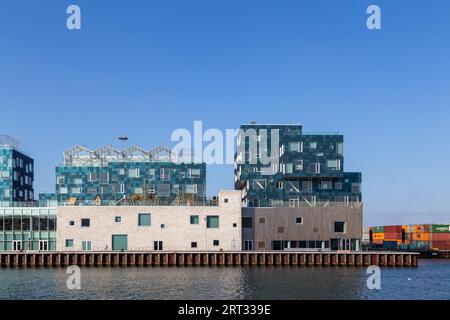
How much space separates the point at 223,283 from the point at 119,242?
1421 inches

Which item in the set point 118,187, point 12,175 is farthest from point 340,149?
point 12,175

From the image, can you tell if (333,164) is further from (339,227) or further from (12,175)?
(12,175)

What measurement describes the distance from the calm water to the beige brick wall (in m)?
12.6

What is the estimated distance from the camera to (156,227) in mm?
101500

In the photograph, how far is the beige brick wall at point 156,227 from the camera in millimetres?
100938

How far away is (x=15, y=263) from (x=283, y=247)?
4324cm

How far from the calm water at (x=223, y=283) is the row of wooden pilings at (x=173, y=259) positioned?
5972mm

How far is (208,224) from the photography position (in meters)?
102

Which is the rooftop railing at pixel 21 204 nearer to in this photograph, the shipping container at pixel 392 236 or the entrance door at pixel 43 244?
the entrance door at pixel 43 244

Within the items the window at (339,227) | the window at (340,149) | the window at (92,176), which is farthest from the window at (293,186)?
the window at (92,176)

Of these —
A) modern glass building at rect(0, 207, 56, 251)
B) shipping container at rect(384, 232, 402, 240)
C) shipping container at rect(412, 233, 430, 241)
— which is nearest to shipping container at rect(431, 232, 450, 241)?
shipping container at rect(412, 233, 430, 241)

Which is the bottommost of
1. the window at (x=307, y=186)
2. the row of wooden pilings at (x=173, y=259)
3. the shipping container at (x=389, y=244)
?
the shipping container at (x=389, y=244)

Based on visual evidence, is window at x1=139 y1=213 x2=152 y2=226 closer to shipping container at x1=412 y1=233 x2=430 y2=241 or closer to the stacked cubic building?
the stacked cubic building
